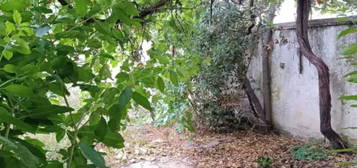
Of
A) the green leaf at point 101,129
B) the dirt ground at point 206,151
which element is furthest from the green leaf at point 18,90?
the dirt ground at point 206,151

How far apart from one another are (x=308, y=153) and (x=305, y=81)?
954 millimetres

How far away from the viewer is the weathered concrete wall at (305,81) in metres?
3.90

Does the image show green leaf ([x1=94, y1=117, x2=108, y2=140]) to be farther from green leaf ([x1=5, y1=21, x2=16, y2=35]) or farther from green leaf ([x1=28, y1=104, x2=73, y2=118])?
green leaf ([x1=5, y1=21, x2=16, y2=35])

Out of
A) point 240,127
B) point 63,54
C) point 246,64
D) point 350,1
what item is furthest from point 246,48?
point 63,54

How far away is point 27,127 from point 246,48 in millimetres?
4438

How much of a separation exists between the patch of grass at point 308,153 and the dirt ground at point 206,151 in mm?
66

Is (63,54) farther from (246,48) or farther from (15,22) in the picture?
(246,48)

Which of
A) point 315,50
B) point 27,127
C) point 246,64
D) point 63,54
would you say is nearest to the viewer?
point 27,127

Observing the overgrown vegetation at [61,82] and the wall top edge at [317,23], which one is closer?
the overgrown vegetation at [61,82]

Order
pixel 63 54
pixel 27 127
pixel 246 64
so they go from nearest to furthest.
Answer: pixel 27 127 → pixel 63 54 → pixel 246 64

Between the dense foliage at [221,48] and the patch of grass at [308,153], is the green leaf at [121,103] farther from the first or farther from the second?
the dense foliage at [221,48]

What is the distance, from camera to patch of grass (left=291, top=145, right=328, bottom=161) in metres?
3.72

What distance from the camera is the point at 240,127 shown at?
199 inches

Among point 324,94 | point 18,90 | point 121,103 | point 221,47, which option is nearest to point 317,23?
point 324,94
